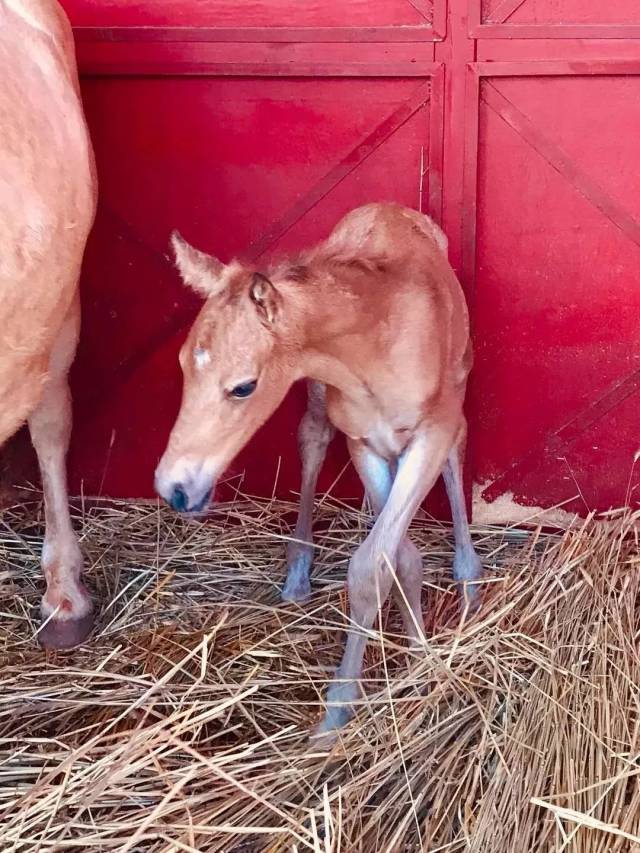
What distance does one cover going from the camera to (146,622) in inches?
123

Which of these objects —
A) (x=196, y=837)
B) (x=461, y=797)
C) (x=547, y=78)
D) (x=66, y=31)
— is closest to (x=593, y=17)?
(x=547, y=78)

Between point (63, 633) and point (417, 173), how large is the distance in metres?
2.20

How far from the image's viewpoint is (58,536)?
3152mm

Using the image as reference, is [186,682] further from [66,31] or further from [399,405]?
[66,31]

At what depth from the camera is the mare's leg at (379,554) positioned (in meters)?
2.53

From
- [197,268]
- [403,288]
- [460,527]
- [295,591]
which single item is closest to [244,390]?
[197,268]

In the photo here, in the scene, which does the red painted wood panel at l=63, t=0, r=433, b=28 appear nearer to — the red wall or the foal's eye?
the red wall

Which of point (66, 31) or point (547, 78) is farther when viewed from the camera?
point (547, 78)

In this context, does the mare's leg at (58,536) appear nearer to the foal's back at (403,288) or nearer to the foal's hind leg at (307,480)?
the foal's hind leg at (307,480)

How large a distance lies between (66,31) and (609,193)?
2050 mm

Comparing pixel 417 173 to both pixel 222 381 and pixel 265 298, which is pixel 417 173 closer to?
pixel 265 298

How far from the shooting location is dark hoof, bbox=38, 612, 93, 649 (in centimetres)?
303

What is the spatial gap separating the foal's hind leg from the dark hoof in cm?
76

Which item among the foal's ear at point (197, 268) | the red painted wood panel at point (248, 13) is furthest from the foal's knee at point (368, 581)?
the red painted wood panel at point (248, 13)
